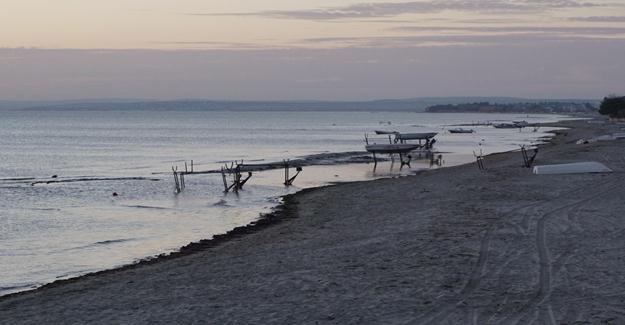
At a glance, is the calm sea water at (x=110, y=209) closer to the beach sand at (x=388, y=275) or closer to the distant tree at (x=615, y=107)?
the beach sand at (x=388, y=275)

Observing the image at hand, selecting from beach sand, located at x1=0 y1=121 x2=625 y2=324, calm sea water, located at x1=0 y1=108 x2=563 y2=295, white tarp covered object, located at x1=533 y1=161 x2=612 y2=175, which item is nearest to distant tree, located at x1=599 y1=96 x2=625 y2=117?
calm sea water, located at x1=0 y1=108 x2=563 y2=295

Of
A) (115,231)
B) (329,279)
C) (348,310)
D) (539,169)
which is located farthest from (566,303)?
(539,169)

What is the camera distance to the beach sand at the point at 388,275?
10781mm

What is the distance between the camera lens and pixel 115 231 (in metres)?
24.4

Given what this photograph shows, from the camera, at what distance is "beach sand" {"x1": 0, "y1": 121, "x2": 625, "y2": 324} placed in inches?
424

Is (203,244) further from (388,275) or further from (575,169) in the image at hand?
(575,169)

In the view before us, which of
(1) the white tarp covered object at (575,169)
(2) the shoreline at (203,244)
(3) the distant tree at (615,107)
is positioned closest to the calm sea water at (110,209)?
(2) the shoreline at (203,244)

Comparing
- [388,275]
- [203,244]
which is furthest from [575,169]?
[388,275]

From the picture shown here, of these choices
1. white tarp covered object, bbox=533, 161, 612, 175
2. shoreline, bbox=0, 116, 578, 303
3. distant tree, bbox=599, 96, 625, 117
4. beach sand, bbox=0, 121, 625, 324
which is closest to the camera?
beach sand, bbox=0, 121, 625, 324

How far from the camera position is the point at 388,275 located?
13125 mm

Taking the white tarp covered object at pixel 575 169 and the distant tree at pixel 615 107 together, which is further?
the distant tree at pixel 615 107

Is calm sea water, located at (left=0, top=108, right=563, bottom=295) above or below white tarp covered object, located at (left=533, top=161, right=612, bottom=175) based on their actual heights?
below

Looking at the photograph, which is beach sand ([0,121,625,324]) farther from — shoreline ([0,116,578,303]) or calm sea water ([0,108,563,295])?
calm sea water ([0,108,563,295])

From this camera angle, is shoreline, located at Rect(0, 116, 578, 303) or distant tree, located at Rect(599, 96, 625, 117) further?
distant tree, located at Rect(599, 96, 625, 117)
